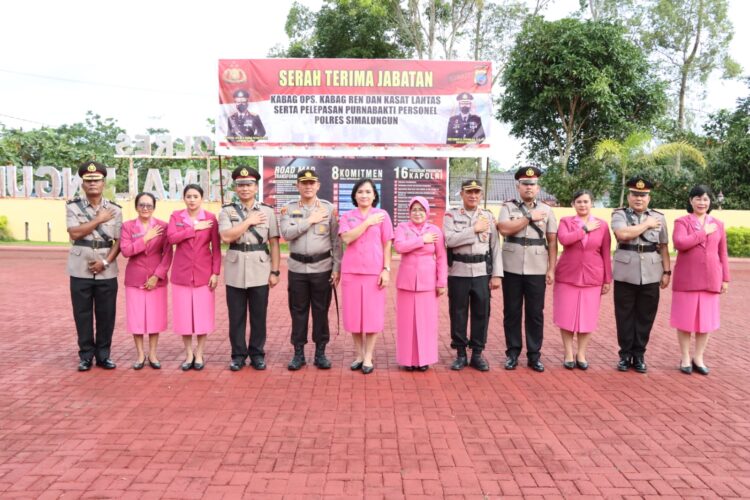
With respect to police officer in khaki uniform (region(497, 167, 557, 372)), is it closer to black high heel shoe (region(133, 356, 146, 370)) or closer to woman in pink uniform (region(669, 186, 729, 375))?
woman in pink uniform (region(669, 186, 729, 375))

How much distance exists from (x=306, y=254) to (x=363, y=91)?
7372 millimetres

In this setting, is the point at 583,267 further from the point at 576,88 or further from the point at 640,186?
the point at 576,88

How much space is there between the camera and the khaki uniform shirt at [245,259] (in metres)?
4.84

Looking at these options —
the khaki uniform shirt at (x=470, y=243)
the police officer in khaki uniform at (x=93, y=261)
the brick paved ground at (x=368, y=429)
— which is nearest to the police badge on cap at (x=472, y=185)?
the khaki uniform shirt at (x=470, y=243)

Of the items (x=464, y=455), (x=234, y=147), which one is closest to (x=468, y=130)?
(x=234, y=147)

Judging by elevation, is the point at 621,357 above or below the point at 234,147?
below

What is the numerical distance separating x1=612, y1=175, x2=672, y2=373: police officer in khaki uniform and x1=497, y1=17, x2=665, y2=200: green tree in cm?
1196

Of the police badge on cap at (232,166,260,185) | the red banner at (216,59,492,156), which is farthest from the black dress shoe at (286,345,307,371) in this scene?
the red banner at (216,59,492,156)

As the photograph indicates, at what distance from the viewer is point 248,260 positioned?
191 inches

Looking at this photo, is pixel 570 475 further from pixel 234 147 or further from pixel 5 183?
pixel 5 183

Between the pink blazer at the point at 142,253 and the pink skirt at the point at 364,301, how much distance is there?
4.99 feet

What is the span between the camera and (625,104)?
55.5 ft

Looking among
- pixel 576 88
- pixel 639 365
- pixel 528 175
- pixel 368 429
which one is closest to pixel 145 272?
pixel 368 429

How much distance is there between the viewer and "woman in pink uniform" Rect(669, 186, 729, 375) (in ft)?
16.2
